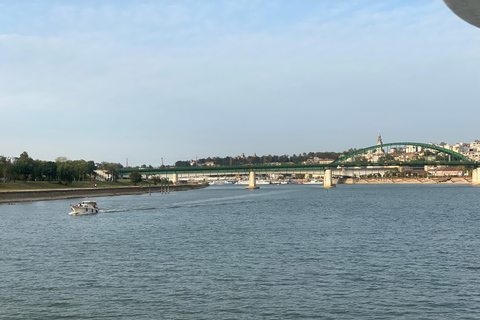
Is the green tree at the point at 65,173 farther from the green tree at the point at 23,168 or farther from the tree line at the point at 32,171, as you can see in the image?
the green tree at the point at 23,168

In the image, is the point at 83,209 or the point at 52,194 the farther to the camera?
the point at 52,194

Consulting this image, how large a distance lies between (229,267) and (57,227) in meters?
41.1

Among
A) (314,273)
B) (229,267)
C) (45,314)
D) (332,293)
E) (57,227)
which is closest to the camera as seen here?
(45,314)

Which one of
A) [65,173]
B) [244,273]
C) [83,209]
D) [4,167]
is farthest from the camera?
[65,173]

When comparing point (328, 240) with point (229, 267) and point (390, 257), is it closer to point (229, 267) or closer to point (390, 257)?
point (390, 257)

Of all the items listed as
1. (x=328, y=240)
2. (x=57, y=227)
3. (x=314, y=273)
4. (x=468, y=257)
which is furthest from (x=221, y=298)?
(x=57, y=227)

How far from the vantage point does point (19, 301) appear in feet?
97.9

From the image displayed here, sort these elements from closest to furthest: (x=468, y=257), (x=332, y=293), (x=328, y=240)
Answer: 1. (x=332, y=293)
2. (x=468, y=257)
3. (x=328, y=240)

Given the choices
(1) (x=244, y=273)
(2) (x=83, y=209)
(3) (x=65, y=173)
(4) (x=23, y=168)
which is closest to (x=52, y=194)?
(4) (x=23, y=168)

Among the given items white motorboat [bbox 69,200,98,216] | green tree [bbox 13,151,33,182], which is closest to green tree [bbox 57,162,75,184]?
green tree [bbox 13,151,33,182]

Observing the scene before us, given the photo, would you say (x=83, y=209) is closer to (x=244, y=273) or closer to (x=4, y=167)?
(x=244, y=273)

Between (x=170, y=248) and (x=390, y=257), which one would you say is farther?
(x=170, y=248)

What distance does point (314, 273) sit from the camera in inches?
1437

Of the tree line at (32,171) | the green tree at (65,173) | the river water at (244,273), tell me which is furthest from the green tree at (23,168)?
the river water at (244,273)
